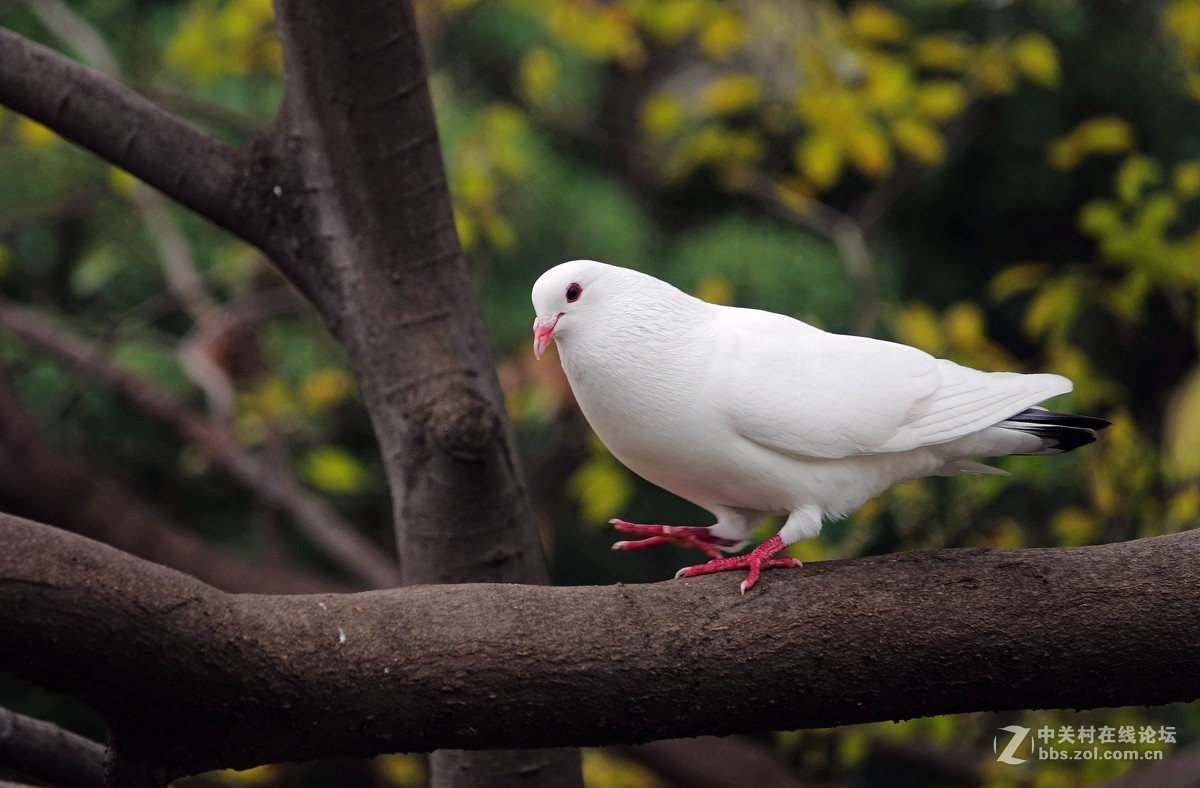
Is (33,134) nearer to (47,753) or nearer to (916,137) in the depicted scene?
(47,753)

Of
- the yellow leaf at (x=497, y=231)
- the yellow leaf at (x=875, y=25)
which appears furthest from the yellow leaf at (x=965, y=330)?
the yellow leaf at (x=497, y=231)

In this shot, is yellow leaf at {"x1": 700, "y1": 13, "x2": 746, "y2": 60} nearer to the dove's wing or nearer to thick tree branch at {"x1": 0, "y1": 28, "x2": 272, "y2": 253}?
the dove's wing

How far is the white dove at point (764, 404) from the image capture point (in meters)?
2.23

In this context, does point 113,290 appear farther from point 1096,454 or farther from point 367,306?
point 1096,454

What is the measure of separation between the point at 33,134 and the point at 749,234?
2.71 m

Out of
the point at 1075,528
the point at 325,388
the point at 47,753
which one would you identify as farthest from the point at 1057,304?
the point at 47,753

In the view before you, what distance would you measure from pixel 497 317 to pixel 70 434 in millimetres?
1827

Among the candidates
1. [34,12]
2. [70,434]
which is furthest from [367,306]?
[34,12]

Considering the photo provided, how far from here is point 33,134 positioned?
13.3 feet

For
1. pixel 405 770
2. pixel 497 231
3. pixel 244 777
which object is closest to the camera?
pixel 497 231

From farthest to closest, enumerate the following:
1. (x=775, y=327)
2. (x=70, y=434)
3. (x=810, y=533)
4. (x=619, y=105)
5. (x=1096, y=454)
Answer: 1. (x=619, y=105)
2. (x=70, y=434)
3. (x=1096, y=454)
4. (x=775, y=327)
5. (x=810, y=533)

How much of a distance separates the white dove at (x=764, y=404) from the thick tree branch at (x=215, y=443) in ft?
6.70

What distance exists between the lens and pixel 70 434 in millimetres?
4918

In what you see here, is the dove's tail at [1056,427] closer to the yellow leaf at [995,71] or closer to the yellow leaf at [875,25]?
the yellow leaf at [875,25]
